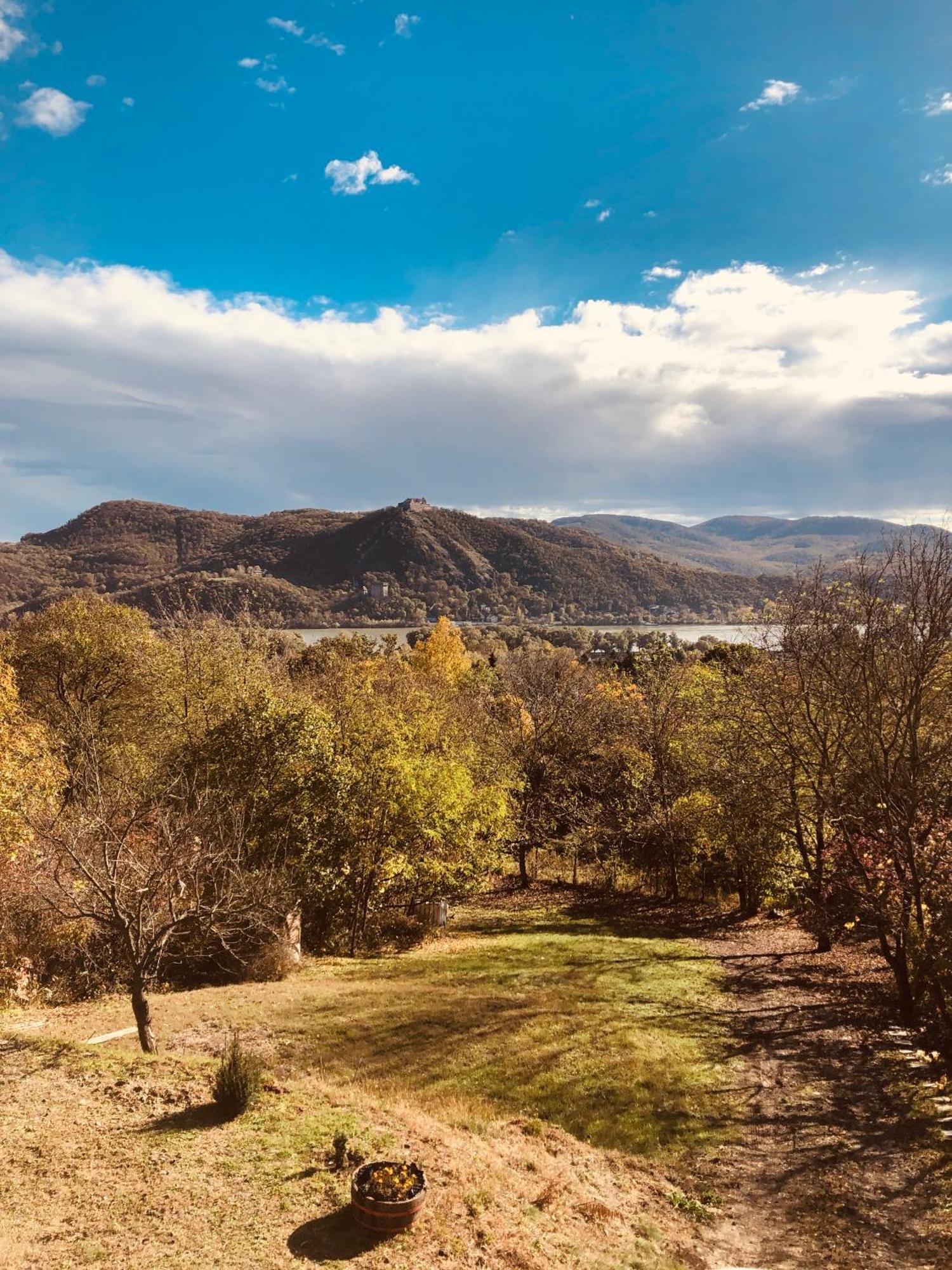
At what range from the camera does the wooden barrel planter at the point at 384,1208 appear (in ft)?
22.6

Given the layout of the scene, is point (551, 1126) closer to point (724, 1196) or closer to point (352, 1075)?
point (724, 1196)

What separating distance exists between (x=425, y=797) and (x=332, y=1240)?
522 inches

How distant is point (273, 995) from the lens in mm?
14852

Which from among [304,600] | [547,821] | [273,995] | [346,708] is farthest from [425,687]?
[304,600]

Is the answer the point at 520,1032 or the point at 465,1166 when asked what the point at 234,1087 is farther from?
the point at 520,1032

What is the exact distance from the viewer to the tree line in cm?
1336

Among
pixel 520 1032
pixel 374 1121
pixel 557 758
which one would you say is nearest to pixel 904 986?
pixel 520 1032

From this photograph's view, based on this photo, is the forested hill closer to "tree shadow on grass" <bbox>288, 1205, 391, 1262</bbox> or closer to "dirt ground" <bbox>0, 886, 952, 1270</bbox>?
"dirt ground" <bbox>0, 886, 952, 1270</bbox>

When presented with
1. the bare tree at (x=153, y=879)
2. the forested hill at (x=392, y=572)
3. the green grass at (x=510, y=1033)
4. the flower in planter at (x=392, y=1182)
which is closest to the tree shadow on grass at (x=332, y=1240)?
the flower in planter at (x=392, y=1182)

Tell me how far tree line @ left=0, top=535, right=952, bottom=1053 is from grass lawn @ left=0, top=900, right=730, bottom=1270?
1827 millimetres

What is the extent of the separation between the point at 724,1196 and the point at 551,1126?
8.43 feet

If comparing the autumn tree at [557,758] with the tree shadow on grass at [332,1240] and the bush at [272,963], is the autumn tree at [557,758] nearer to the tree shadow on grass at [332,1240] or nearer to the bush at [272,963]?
the bush at [272,963]

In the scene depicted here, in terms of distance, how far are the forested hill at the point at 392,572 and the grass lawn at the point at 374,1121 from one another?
99.4m

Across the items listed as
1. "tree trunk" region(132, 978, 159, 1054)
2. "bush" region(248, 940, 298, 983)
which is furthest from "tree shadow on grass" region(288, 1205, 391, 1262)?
"bush" region(248, 940, 298, 983)
